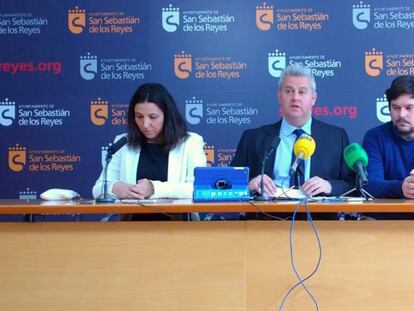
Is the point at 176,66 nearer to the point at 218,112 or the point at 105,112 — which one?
the point at 218,112

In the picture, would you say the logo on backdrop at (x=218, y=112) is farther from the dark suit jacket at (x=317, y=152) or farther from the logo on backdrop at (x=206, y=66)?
the dark suit jacket at (x=317, y=152)

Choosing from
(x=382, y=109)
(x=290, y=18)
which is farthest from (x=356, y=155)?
(x=290, y=18)

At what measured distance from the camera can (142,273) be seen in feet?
8.12

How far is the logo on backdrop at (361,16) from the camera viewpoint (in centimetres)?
467

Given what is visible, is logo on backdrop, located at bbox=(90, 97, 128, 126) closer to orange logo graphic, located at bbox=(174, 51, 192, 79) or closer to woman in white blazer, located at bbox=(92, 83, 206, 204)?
orange logo graphic, located at bbox=(174, 51, 192, 79)

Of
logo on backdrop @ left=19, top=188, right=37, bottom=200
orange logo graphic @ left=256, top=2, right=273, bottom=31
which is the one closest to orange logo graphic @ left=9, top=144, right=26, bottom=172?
logo on backdrop @ left=19, top=188, right=37, bottom=200

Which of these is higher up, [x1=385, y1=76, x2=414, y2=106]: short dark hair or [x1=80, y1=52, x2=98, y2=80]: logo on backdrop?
[x1=80, y1=52, x2=98, y2=80]: logo on backdrop

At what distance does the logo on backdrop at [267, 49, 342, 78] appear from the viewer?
15.3 ft

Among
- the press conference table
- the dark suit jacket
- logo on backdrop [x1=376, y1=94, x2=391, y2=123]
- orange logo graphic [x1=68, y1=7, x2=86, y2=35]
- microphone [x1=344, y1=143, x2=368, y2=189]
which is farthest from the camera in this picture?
orange logo graphic [x1=68, y1=7, x2=86, y2=35]

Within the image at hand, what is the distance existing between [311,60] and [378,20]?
609 mm

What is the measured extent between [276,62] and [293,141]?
133 cm

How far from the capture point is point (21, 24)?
487 cm

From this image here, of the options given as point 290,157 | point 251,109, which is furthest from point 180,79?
point 290,157

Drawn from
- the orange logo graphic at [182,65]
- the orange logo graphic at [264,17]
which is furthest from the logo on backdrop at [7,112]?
the orange logo graphic at [264,17]
